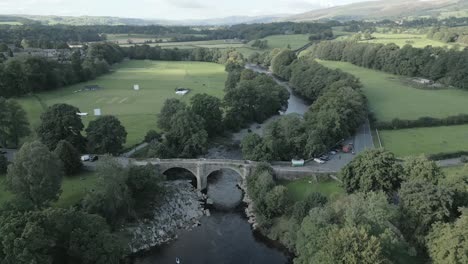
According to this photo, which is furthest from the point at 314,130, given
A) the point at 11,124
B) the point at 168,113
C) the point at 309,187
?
the point at 11,124

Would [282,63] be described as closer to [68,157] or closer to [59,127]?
[59,127]

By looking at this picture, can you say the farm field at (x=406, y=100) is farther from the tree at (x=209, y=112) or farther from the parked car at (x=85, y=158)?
the parked car at (x=85, y=158)

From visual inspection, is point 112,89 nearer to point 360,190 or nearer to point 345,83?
point 345,83

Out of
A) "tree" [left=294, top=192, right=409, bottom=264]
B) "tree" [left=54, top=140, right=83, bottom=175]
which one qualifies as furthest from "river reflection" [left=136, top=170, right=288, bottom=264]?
"tree" [left=54, top=140, right=83, bottom=175]

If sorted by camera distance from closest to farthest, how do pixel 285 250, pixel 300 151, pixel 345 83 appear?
pixel 285 250, pixel 300 151, pixel 345 83

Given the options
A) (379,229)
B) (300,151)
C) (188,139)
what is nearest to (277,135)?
(300,151)

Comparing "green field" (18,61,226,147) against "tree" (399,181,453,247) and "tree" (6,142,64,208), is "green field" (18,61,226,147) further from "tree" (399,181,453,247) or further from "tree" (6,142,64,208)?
"tree" (399,181,453,247)
